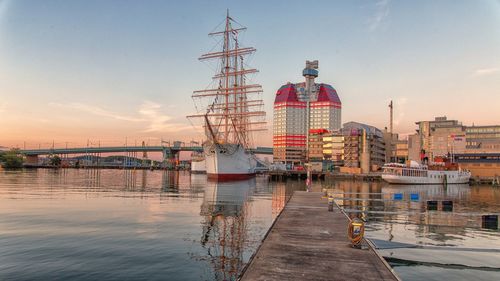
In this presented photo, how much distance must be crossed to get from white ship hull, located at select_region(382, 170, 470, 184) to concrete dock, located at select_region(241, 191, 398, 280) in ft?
287

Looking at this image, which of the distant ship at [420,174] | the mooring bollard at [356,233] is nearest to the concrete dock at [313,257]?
the mooring bollard at [356,233]

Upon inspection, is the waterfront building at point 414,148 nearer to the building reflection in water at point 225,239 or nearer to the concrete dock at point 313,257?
the building reflection in water at point 225,239

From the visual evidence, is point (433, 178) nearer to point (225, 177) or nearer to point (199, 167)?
point (225, 177)

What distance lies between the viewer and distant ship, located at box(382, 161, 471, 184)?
331 ft

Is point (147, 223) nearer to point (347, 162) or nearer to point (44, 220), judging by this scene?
point (44, 220)

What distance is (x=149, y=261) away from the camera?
16.2 metres

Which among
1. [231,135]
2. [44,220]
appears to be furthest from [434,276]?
[231,135]

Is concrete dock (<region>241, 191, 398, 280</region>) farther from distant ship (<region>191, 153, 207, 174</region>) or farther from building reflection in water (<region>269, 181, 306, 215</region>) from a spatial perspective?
distant ship (<region>191, 153, 207, 174</region>)

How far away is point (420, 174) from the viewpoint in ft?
336

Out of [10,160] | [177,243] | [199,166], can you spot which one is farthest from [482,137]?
[10,160]

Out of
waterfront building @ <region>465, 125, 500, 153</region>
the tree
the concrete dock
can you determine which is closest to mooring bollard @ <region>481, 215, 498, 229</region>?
the concrete dock

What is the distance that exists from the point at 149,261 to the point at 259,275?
6984mm

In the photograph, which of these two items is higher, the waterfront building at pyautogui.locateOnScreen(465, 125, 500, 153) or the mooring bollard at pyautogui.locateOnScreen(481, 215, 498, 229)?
the waterfront building at pyautogui.locateOnScreen(465, 125, 500, 153)

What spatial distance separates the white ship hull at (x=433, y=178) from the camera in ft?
330
